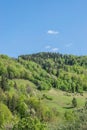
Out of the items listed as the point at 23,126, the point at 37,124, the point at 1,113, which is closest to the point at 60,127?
the point at 23,126

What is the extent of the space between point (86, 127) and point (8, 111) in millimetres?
161071

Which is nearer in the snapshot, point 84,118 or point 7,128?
point 84,118

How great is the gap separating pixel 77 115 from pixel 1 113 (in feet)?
472

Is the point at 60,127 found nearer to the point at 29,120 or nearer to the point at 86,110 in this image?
the point at 86,110

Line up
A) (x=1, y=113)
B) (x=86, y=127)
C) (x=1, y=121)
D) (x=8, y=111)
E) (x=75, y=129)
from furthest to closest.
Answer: (x=8, y=111), (x=1, y=113), (x=1, y=121), (x=75, y=129), (x=86, y=127)

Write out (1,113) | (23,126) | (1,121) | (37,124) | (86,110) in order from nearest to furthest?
(86,110), (23,126), (37,124), (1,121), (1,113)

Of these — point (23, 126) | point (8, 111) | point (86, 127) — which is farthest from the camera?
point (8, 111)

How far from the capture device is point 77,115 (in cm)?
4625

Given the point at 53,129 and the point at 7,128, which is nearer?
the point at 53,129

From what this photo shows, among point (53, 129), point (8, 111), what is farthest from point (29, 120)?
point (8, 111)

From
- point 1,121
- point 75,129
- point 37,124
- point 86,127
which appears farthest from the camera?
point 1,121

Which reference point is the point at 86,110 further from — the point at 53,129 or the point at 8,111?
the point at 8,111

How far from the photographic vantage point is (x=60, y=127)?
4762cm

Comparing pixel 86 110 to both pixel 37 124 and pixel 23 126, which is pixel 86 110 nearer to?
pixel 23 126
